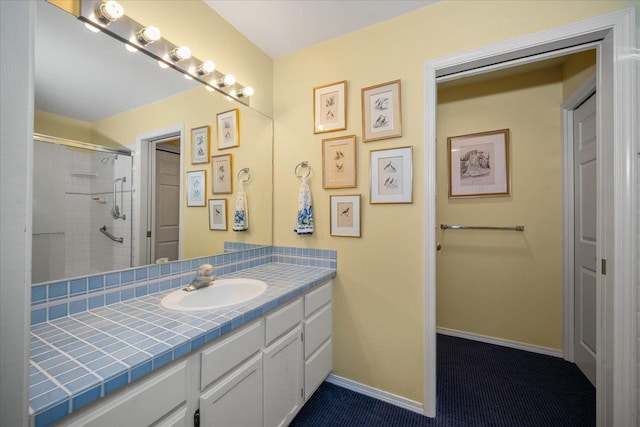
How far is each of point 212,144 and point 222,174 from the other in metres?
0.20

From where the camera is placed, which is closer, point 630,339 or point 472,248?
point 630,339

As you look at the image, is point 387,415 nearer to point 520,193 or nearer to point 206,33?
point 520,193

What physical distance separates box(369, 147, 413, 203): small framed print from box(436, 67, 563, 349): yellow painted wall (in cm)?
123

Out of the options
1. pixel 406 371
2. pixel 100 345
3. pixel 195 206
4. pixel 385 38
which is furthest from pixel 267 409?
pixel 385 38

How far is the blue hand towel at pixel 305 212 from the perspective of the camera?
1854 mm

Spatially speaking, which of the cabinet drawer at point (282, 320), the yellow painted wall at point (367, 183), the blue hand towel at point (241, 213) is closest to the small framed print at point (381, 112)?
the yellow painted wall at point (367, 183)

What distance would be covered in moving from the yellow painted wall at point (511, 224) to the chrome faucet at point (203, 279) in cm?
219

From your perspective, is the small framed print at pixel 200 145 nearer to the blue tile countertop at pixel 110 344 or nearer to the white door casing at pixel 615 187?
the blue tile countertop at pixel 110 344

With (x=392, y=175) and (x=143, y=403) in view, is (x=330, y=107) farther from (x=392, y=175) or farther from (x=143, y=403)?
(x=143, y=403)

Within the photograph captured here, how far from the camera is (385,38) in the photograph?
5.50ft

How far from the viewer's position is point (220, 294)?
1435 millimetres

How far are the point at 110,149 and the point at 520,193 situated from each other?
2.98 meters

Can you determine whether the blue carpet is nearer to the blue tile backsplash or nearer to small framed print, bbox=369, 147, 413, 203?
the blue tile backsplash

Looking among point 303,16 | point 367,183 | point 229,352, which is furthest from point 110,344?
point 303,16
